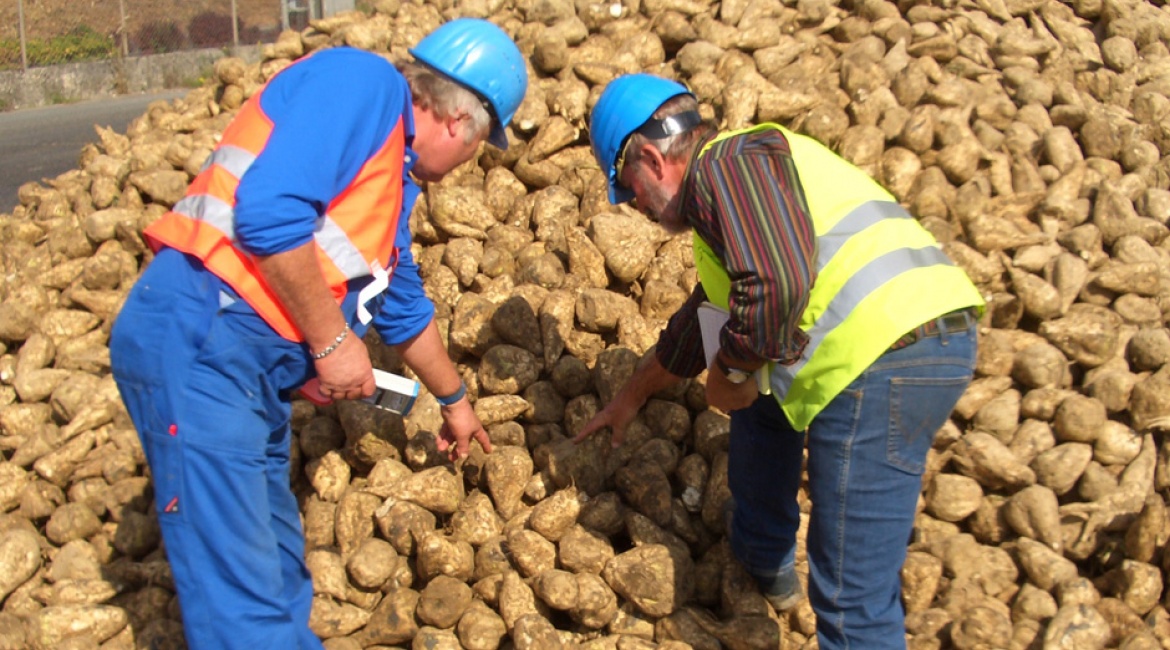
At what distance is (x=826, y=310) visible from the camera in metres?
2.29

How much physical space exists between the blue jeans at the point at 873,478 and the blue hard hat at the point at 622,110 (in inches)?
31.0

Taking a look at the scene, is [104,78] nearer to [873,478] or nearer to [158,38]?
[158,38]

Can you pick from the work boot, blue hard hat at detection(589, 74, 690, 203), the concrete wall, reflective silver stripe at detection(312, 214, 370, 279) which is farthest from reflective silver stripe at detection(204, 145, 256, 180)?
the concrete wall

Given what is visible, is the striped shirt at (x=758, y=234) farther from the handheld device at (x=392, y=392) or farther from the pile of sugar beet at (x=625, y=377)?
the pile of sugar beet at (x=625, y=377)

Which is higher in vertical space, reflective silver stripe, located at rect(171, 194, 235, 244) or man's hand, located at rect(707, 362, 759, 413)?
reflective silver stripe, located at rect(171, 194, 235, 244)

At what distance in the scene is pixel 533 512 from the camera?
312 centimetres

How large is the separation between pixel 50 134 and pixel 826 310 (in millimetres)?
9835

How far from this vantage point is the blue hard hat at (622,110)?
2371 millimetres

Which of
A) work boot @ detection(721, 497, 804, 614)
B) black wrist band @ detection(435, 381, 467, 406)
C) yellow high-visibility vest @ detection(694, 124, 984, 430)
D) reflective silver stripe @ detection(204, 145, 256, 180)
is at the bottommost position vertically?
work boot @ detection(721, 497, 804, 614)

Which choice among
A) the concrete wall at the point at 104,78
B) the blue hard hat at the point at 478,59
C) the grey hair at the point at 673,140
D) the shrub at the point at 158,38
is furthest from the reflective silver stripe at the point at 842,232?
the shrub at the point at 158,38

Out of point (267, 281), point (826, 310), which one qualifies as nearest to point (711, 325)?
point (826, 310)

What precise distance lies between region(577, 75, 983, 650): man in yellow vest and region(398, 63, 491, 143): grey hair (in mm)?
325

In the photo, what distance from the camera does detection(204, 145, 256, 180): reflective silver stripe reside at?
2.11 meters

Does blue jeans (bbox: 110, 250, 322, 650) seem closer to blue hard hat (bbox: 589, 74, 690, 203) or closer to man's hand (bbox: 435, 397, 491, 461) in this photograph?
man's hand (bbox: 435, 397, 491, 461)
